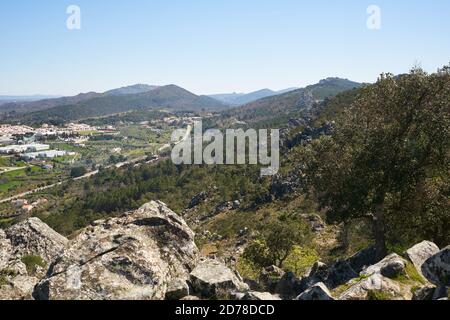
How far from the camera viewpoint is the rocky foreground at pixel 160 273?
49.2 ft

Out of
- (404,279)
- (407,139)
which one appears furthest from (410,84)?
(404,279)

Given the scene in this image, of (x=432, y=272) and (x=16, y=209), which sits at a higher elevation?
(x=432, y=272)

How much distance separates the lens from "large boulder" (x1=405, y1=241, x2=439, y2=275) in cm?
1802

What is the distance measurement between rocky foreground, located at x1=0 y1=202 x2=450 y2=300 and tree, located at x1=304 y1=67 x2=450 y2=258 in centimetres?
635

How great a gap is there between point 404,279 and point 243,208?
78.5 m

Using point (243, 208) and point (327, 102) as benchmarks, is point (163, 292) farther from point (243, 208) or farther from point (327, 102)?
point (327, 102)

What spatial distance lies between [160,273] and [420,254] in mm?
12287

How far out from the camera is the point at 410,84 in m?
25.6

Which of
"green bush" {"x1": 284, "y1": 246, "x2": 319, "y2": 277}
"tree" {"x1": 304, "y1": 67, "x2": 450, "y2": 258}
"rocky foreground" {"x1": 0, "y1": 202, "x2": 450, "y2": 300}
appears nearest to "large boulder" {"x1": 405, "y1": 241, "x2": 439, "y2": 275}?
"rocky foreground" {"x1": 0, "y1": 202, "x2": 450, "y2": 300}

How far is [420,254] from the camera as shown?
18.6m

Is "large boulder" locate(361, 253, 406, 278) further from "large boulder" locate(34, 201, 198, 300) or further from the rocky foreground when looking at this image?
"large boulder" locate(34, 201, 198, 300)

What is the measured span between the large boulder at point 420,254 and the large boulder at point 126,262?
410 inches

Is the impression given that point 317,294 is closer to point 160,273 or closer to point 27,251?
point 160,273

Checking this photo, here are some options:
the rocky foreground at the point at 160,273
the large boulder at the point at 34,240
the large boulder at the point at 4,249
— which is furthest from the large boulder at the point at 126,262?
the large boulder at the point at 4,249
